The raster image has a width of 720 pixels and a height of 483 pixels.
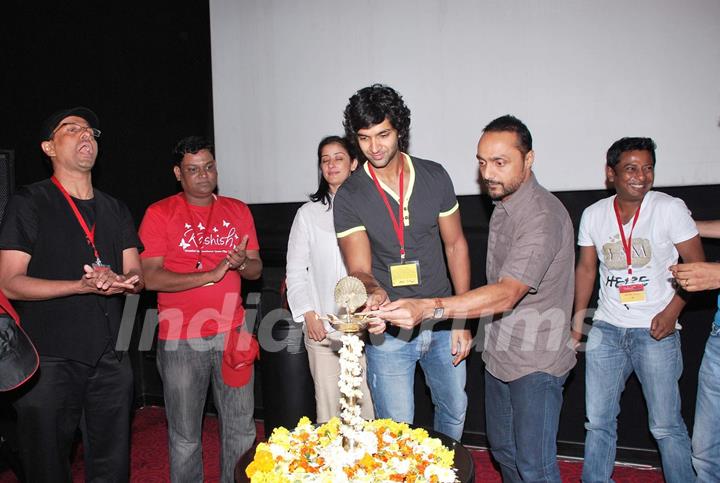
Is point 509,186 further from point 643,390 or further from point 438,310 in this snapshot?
point 643,390

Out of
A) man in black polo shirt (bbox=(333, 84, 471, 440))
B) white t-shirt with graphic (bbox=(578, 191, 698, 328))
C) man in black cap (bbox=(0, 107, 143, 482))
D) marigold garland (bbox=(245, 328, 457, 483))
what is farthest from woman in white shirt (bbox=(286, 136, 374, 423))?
white t-shirt with graphic (bbox=(578, 191, 698, 328))

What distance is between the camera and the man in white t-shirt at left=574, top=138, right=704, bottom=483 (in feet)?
8.38

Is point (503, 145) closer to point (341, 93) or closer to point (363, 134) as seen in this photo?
point (363, 134)

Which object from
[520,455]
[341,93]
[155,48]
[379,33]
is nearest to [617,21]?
[379,33]

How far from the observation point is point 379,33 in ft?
11.8

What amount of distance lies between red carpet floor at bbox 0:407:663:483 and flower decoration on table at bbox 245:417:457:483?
1656mm

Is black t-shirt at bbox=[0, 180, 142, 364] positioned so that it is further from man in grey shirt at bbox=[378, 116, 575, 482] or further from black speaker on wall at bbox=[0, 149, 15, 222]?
man in grey shirt at bbox=[378, 116, 575, 482]

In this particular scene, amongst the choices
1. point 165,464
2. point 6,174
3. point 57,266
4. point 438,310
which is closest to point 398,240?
point 438,310

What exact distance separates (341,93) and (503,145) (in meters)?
1.89

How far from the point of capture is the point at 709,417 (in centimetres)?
240

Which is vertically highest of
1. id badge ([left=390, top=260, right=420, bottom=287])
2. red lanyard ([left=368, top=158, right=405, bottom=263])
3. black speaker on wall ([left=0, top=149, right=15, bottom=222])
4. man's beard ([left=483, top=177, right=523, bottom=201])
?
black speaker on wall ([left=0, top=149, right=15, bottom=222])

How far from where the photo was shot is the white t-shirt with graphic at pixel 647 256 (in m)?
2.57

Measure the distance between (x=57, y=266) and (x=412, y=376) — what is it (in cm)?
155

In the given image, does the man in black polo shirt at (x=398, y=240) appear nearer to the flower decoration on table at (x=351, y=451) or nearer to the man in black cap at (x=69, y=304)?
the flower decoration on table at (x=351, y=451)
